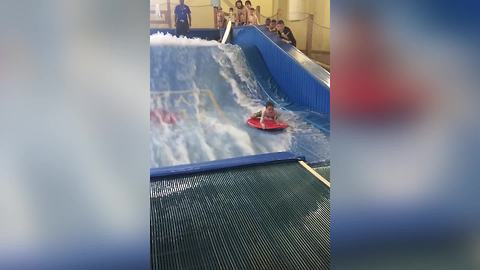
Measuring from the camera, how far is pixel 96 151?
0.78m

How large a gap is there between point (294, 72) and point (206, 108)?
124cm

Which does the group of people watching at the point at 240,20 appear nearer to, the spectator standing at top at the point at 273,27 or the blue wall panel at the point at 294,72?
the spectator standing at top at the point at 273,27

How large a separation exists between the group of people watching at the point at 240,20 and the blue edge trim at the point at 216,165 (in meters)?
4.11

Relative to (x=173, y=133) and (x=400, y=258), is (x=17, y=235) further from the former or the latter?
(x=173, y=133)

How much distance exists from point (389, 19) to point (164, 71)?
497 cm

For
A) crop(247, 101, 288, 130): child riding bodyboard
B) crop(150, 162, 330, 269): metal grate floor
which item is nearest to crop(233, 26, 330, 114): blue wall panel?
crop(247, 101, 288, 130): child riding bodyboard

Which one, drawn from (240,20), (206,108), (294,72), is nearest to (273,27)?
(240,20)

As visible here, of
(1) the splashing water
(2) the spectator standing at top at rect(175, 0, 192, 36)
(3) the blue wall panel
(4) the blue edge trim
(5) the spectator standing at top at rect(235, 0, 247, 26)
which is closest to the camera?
(4) the blue edge trim

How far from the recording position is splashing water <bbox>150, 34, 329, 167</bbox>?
Result: 3395 mm

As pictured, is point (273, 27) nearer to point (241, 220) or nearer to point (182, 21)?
point (182, 21)

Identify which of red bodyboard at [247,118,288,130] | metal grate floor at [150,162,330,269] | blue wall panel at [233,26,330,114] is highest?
blue wall panel at [233,26,330,114]

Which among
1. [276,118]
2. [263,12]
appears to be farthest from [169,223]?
[263,12]

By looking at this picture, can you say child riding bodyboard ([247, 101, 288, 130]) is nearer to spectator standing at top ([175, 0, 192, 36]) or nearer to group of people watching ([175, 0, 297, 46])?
group of people watching ([175, 0, 297, 46])

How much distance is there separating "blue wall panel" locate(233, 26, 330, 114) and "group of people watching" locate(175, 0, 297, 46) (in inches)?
20.3
